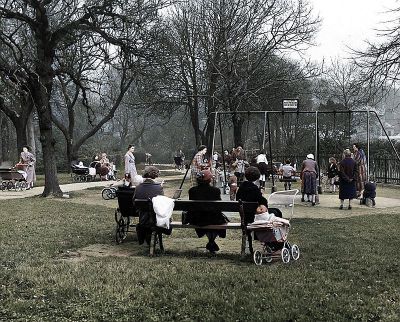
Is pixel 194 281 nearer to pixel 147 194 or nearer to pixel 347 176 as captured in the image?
pixel 147 194

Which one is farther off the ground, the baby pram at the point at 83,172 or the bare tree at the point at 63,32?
the bare tree at the point at 63,32

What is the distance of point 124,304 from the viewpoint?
211 inches

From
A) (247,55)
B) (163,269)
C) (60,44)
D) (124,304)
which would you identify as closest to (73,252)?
(163,269)

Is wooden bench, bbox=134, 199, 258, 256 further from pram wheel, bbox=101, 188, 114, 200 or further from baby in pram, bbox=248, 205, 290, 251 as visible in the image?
pram wheel, bbox=101, 188, 114, 200

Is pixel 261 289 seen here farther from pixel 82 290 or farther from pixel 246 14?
pixel 246 14

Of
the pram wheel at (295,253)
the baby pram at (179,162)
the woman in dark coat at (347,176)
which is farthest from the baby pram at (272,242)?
the baby pram at (179,162)

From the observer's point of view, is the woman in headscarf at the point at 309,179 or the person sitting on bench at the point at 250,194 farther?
the woman in headscarf at the point at 309,179

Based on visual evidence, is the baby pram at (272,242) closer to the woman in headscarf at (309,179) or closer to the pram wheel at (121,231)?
the pram wheel at (121,231)

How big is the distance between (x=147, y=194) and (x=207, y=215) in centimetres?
106

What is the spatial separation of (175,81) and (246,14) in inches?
197

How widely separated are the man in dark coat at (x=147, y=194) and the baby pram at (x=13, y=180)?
14.9 m

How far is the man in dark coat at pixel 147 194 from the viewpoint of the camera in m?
8.55

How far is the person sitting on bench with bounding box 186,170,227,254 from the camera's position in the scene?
8.20 m

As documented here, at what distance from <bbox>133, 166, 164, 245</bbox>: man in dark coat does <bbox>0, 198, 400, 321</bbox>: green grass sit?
1.01 feet
